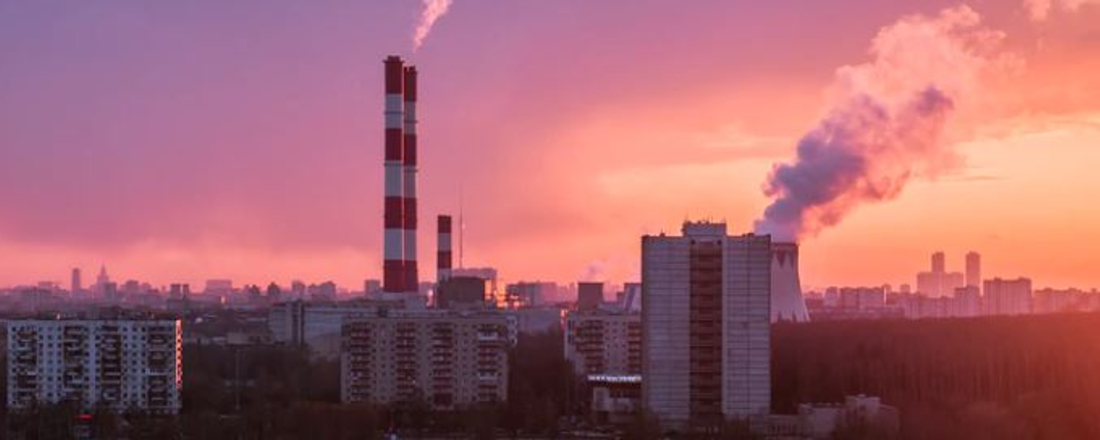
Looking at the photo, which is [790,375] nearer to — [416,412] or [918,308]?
[416,412]

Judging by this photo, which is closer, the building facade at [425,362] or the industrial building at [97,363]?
the industrial building at [97,363]

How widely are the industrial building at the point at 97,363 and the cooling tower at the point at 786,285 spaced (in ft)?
24.6

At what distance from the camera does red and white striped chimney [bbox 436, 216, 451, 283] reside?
32.2 metres

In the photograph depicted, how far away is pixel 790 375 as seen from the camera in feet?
67.4

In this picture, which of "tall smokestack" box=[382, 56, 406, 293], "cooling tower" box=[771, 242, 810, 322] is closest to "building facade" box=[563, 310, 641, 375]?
"cooling tower" box=[771, 242, 810, 322]

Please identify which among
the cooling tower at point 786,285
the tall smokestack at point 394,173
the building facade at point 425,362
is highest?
the tall smokestack at point 394,173

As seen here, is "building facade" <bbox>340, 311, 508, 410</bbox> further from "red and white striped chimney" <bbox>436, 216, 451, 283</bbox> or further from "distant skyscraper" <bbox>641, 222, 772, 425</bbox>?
"red and white striped chimney" <bbox>436, 216, 451, 283</bbox>

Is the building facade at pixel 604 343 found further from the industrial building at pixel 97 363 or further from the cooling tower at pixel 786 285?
the industrial building at pixel 97 363

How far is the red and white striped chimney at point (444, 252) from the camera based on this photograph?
32188mm

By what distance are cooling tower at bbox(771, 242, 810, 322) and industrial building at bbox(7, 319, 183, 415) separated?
24.6ft

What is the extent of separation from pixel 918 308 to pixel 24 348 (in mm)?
29943

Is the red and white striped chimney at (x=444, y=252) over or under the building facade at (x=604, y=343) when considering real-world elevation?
over

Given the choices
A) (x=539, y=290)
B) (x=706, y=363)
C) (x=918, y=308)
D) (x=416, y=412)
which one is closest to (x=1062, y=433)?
(x=706, y=363)

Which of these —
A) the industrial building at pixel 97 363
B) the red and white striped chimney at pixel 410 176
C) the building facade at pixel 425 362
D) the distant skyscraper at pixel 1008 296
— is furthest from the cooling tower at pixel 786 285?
the distant skyscraper at pixel 1008 296
